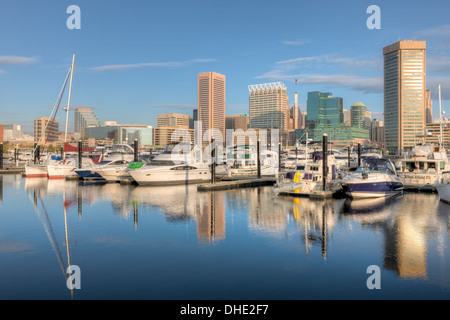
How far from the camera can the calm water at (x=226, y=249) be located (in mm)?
9836

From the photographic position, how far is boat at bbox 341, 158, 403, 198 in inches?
997

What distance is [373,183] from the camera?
2564cm

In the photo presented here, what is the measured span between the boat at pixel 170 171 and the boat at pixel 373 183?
1662cm

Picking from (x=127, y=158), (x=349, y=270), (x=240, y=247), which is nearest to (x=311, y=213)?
(x=240, y=247)

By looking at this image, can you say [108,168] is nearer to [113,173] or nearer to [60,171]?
[113,173]

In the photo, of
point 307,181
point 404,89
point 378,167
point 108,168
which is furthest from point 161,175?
point 404,89

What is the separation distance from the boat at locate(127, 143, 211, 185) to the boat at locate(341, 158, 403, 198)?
1662 centimetres

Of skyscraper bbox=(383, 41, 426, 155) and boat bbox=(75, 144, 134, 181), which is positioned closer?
boat bbox=(75, 144, 134, 181)

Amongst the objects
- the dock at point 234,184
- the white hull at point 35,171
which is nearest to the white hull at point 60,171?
the white hull at point 35,171

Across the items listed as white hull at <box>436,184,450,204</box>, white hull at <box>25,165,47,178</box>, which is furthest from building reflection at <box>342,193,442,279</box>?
white hull at <box>25,165,47,178</box>

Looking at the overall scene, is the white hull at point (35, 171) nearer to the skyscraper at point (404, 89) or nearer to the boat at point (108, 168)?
the boat at point (108, 168)

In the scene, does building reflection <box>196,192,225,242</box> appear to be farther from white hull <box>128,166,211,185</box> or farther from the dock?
white hull <box>128,166,211,185</box>

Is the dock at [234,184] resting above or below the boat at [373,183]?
below
